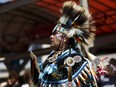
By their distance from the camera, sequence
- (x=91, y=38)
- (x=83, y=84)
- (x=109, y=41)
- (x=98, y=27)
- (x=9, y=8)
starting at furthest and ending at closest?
(x=98, y=27) → (x=109, y=41) → (x=9, y=8) → (x=91, y=38) → (x=83, y=84)

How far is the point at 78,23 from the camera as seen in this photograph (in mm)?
3416

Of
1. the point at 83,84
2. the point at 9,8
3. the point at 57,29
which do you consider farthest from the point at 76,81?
the point at 9,8

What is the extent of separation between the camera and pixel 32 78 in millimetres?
3627

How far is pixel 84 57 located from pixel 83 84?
26 cm

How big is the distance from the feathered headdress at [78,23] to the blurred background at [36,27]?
345 centimetres

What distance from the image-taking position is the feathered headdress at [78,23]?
3391 mm

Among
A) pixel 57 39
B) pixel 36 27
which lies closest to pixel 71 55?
pixel 57 39

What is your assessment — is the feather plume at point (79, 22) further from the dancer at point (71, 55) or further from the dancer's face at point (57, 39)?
the dancer's face at point (57, 39)

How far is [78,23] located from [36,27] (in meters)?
8.59

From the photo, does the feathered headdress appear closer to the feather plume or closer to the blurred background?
the feather plume

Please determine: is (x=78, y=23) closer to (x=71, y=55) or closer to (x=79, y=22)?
(x=79, y=22)

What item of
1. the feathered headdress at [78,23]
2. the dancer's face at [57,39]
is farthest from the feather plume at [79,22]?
the dancer's face at [57,39]

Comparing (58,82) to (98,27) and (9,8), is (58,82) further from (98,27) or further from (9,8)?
(98,27)

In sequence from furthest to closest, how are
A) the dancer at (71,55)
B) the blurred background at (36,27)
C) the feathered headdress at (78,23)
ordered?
the blurred background at (36,27) < the feathered headdress at (78,23) < the dancer at (71,55)
